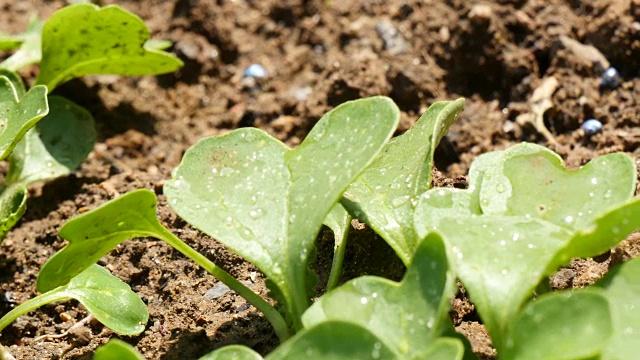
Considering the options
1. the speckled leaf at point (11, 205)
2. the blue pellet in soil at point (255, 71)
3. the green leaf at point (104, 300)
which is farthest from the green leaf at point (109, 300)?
the blue pellet in soil at point (255, 71)

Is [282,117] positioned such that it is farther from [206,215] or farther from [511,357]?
[511,357]

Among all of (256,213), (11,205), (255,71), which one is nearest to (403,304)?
(256,213)

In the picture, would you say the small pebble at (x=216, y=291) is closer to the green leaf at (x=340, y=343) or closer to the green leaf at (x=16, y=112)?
the green leaf at (x=16, y=112)

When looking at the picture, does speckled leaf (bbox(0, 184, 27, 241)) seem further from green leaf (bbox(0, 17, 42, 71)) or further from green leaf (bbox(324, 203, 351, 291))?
green leaf (bbox(324, 203, 351, 291))

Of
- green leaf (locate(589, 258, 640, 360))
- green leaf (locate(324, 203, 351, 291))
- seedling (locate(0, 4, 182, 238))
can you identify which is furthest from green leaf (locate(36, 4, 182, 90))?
green leaf (locate(589, 258, 640, 360))

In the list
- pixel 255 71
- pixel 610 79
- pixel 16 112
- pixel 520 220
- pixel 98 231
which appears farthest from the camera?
pixel 255 71

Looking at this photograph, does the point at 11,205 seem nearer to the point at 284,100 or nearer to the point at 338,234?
the point at 338,234

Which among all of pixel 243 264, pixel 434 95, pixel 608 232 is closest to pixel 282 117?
pixel 434 95
